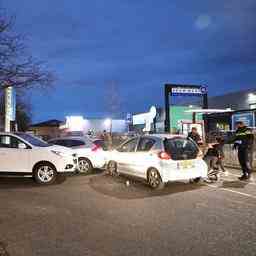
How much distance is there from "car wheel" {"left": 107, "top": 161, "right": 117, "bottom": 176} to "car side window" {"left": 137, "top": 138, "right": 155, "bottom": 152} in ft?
5.42

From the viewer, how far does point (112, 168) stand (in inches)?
539

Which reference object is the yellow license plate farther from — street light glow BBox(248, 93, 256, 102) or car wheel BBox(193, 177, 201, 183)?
street light glow BBox(248, 93, 256, 102)

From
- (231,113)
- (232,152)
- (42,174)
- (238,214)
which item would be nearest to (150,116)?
(231,113)

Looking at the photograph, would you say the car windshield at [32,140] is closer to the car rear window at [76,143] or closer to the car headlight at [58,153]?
the car headlight at [58,153]

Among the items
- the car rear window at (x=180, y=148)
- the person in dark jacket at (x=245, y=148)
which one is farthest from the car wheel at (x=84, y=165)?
the person in dark jacket at (x=245, y=148)

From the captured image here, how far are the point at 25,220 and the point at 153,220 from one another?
2413 mm

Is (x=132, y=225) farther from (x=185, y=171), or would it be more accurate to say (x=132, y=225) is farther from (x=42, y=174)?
(x=42, y=174)

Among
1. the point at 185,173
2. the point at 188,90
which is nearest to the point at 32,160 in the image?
the point at 185,173

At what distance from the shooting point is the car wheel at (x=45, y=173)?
12516 millimetres

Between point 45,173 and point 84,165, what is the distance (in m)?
2.81

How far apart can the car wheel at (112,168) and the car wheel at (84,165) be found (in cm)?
154

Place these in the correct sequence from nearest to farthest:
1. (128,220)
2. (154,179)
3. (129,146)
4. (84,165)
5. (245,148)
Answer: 1. (128,220)
2. (154,179)
3. (245,148)
4. (129,146)
5. (84,165)

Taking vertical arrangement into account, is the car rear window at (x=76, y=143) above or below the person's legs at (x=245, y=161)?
above

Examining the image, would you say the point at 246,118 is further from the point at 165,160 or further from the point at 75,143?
the point at 165,160
